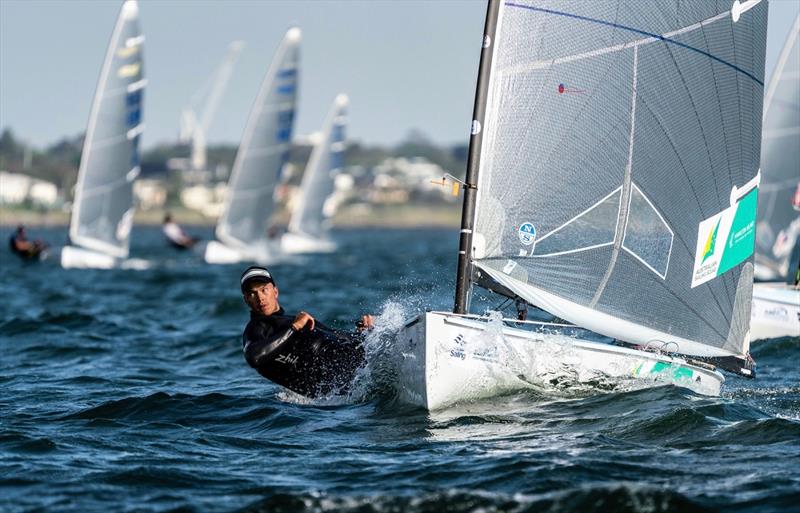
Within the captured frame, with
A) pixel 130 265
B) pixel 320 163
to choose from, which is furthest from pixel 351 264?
pixel 320 163

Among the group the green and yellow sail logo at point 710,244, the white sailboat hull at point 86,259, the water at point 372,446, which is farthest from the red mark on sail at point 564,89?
the white sailboat hull at point 86,259

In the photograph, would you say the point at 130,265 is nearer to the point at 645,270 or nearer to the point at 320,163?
the point at 320,163

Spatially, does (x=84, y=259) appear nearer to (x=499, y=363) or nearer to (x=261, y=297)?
(x=261, y=297)

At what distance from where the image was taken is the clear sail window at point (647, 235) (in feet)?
32.3

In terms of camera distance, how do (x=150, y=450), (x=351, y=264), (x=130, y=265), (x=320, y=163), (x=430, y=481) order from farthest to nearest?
(x=320, y=163) → (x=351, y=264) → (x=130, y=265) → (x=150, y=450) → (x=430, y=481)

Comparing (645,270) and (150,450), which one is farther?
(645,270)

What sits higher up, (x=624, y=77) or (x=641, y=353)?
(x=624, y=77)

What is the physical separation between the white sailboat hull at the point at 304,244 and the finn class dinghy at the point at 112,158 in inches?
Answer: 654

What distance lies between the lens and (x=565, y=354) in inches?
366

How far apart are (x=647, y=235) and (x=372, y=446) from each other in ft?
10.2

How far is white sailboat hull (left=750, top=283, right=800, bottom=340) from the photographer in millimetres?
14594

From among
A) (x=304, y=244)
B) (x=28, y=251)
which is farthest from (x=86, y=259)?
(x=304, y=244)

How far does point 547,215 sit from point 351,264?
3107 cm

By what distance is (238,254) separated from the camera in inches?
1640
